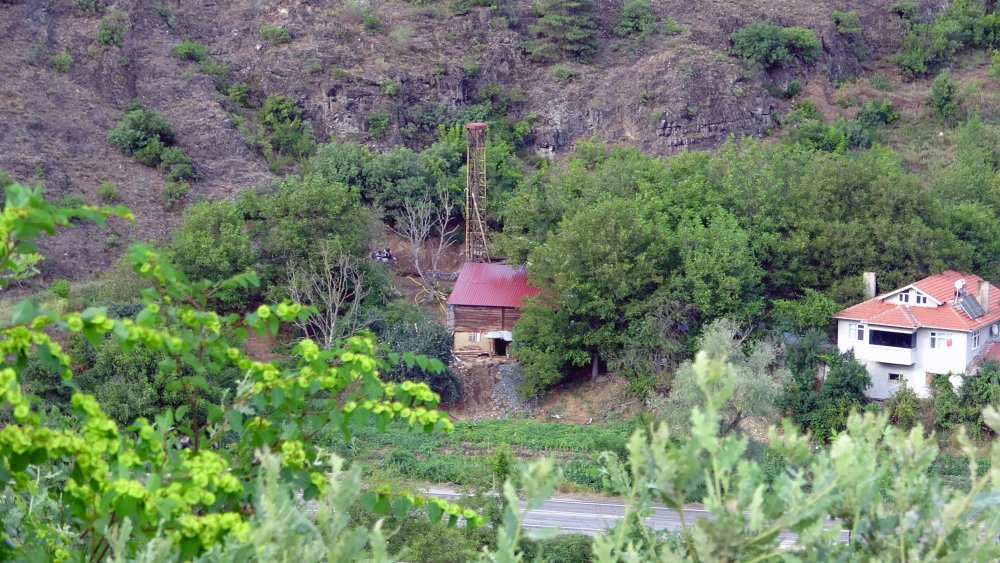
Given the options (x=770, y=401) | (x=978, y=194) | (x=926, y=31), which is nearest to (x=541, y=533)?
(x=770, y=401)

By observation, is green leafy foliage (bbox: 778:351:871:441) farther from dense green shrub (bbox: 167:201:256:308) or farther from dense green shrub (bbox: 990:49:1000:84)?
dense green shrub (bbox: 990:49:1000:84)

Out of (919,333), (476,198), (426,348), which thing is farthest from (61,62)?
(919,333)

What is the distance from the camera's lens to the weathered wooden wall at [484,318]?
31.5 meters

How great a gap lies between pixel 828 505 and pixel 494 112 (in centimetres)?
4005

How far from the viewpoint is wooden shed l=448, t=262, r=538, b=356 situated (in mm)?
31453

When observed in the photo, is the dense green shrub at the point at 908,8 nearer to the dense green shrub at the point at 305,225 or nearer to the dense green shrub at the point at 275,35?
the dense green shrub at the point at 275,35

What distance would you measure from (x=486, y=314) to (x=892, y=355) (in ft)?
36.2

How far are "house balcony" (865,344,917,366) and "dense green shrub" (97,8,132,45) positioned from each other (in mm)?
29249

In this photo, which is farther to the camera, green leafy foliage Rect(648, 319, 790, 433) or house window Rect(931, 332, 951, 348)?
house window Rect(931, 332, 951, 348)

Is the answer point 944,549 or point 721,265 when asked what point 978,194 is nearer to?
point 721,265

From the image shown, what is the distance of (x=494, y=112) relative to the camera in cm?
4356

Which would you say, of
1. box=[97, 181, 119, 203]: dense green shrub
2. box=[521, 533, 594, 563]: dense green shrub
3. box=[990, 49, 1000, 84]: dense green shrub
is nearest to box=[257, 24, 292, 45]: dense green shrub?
box=[97, 181, 119, 203]: dense green shrub

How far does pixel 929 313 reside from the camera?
27406mm

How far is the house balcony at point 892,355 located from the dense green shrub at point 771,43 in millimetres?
20715
